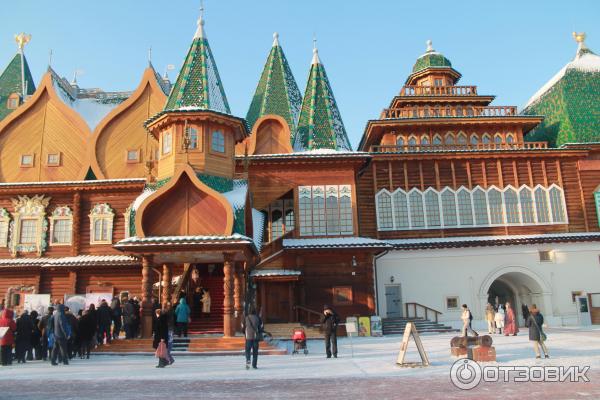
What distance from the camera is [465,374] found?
10.4 meters

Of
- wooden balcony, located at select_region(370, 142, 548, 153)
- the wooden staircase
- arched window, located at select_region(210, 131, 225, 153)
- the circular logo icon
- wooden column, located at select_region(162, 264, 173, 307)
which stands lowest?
the circular logo icon

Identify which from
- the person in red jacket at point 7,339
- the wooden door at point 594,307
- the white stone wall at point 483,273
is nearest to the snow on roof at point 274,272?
the white stone wall at point 483,273

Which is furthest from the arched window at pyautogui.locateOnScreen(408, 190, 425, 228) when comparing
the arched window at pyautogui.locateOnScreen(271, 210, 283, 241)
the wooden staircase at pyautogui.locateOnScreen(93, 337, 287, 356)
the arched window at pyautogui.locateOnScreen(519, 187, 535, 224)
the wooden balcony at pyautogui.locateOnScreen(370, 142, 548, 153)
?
the wooden staircase at pyautogui.locateOnScreen(93, 337, 287, 356)

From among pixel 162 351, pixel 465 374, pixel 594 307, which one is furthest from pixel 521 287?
pixel 162 351

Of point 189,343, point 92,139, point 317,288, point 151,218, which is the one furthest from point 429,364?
point 92,139

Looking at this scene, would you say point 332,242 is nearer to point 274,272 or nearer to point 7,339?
point 274,272

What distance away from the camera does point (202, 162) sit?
782 inches

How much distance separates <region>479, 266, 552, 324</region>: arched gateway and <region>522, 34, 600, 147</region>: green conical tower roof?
25.7 feet

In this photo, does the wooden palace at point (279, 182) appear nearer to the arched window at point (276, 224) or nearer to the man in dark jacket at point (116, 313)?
the arched window at point (276, 224)

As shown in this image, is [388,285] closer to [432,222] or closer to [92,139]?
[432,222]

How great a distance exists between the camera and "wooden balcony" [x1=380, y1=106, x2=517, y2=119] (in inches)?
1169

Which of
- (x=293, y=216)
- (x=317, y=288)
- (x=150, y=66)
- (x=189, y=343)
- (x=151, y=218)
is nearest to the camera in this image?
(x=189, y=343)

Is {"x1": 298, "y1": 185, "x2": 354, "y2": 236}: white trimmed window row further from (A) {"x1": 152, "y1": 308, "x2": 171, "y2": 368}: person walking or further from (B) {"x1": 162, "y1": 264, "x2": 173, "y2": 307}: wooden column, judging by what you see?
(A) {"x1": 152, "y1": 308, "x2": 171, "y2": 368}: person walking

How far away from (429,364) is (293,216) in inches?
579
